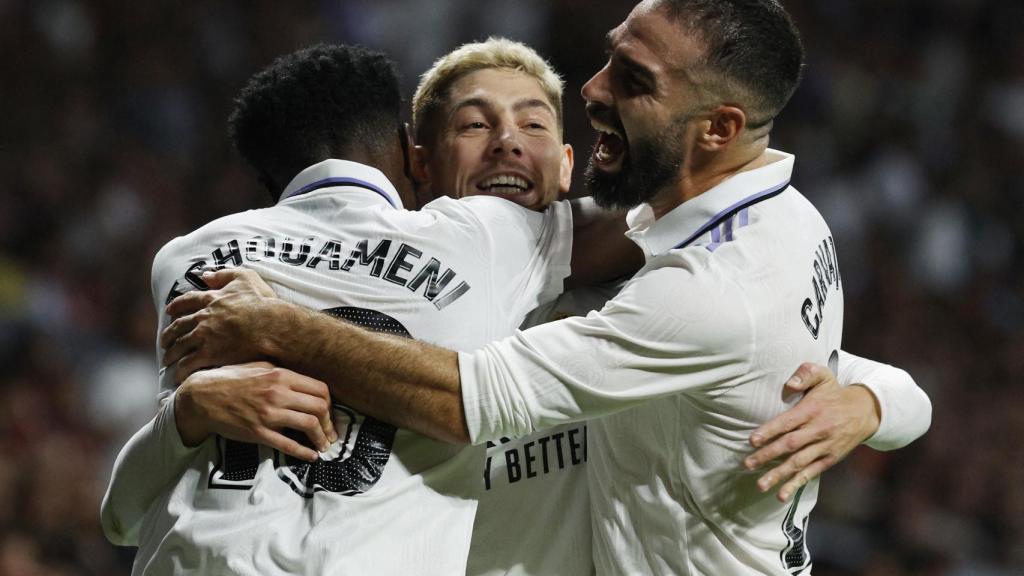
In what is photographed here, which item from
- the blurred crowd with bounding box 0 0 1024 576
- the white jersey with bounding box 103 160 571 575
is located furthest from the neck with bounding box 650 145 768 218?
the blurred crowd with bounding box 0 0 1024 576

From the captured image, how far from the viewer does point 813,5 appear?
9.34m

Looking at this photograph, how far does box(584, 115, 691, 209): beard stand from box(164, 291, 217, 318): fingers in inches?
38.6

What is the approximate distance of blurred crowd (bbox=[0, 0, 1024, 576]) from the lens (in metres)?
6.62

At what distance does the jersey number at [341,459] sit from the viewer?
261cm

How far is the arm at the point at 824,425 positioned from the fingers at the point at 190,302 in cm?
122

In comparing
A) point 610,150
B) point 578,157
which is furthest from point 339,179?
point 578,157

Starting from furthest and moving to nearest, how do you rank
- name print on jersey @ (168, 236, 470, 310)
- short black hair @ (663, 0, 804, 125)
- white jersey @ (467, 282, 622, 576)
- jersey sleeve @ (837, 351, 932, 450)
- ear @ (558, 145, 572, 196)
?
ear @ (558, 145, 572, 196) < white jersey @ (467, 282, 622, 576) < jersey sleeve @ (837, 351, 932, 450) < short black hair @ (663, 0, 804, 125) < name print on jersey @ (168, 236, 470, 310)

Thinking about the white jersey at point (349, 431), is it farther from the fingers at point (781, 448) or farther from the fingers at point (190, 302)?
the fingers at point (781, 448)

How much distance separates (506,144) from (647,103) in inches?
21.4

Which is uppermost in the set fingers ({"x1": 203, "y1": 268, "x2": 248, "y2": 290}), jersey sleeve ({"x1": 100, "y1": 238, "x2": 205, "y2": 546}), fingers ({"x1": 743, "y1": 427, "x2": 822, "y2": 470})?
fingers ({"x1": 203, "y1": 268, "x2": 248, "y2": 290})

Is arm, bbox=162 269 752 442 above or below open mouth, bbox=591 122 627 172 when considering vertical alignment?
below

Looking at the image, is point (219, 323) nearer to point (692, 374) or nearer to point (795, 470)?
point (692, 374)

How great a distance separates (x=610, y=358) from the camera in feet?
8.53

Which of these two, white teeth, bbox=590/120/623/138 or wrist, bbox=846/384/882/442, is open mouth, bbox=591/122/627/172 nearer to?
white teeth, bbox=590/120/623/138
